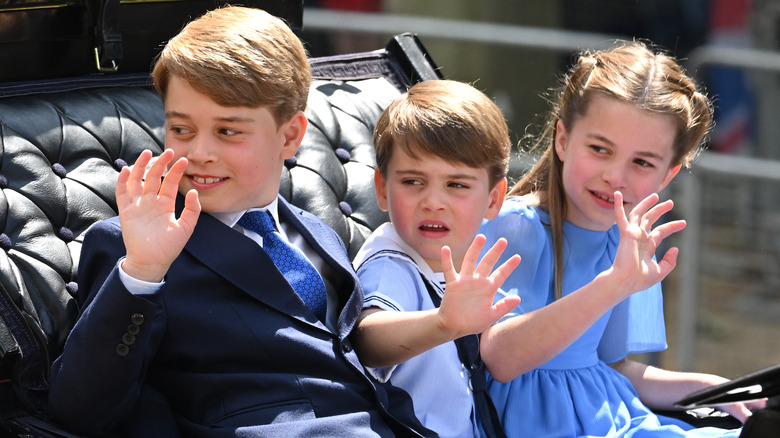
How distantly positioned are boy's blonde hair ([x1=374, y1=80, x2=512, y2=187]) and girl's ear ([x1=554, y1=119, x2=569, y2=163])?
0.22 metres

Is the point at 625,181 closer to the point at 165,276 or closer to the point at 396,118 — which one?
the point at 396,118

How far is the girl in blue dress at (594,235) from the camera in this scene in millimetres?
2109

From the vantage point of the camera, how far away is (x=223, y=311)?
5.79 feet

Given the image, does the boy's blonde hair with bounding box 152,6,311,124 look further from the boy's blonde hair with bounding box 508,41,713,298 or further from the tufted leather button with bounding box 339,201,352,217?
the boy's blonde hair with bounding box 508,41,713,298

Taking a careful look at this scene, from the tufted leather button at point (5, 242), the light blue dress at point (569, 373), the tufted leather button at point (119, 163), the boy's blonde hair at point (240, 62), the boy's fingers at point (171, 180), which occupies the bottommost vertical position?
the light blue dress at point (569, 373)

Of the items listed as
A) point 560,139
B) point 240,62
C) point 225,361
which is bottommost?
point 225,361

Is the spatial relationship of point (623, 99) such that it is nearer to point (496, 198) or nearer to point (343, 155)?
point (496, 198)

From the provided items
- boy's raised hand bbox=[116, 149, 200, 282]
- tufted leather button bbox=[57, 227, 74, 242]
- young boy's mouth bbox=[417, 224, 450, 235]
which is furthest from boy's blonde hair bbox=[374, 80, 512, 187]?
tufted leather button bbox=[57, 227, 74, 242]

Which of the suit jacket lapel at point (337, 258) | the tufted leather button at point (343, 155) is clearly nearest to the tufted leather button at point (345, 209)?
the tufted leather button at point (343, 155)

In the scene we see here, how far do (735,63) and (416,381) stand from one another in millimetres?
2802

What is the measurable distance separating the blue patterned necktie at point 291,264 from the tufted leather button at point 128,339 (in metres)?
0.34

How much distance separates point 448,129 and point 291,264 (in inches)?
14.6

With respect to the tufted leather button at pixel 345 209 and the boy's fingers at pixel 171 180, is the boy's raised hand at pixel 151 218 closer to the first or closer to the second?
the boy's fingers at pixel 171 180

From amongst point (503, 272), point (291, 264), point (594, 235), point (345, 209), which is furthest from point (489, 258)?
point (345, 209)
